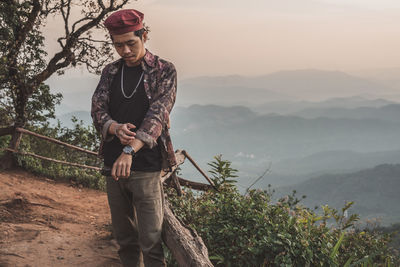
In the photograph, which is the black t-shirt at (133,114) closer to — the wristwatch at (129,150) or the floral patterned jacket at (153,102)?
the floral patterned jacket at (153,102)

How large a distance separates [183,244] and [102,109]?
1293 millimetres

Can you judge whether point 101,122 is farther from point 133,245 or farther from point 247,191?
point 247,191

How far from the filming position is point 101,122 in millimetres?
2836

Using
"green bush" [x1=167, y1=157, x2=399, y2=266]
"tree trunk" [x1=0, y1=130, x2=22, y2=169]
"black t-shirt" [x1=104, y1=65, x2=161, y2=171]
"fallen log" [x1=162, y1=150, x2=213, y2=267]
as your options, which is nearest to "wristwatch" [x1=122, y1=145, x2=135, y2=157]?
"black t-shirt" [x1=104, y1=65, x2=161, y2=171]

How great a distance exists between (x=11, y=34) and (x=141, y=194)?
7.84 metres

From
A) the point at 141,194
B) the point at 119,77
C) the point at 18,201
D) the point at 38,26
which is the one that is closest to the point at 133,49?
the point at 119,77

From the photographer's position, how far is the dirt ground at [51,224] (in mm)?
4445

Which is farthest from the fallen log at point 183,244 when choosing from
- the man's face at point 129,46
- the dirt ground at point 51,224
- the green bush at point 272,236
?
the dirt ground at point 51,224

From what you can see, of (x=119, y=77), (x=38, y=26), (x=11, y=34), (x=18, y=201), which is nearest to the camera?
(x=119, y=77)

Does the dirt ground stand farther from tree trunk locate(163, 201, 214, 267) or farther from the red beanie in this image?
the red beanie

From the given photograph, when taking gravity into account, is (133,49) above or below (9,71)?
below

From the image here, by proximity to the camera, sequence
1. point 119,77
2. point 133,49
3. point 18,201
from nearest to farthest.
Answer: point 133,49
point 119,77
point 18,201

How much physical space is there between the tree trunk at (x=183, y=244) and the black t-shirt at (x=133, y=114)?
0.67 m

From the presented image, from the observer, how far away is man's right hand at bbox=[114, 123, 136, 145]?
2.62 m
